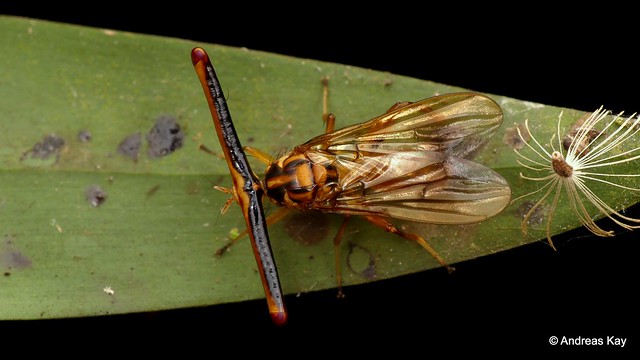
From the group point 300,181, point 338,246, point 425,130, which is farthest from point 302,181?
point 425,130

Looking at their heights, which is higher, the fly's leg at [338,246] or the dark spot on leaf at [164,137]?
the dark spot on leaf at [164,137]

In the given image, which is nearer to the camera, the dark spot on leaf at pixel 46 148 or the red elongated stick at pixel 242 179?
the red elongated stick at pixel 242 179

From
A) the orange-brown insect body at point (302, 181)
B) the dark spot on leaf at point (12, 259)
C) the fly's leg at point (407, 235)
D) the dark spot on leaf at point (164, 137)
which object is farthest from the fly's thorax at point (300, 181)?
the dark spot on leaf at point (12, 259)

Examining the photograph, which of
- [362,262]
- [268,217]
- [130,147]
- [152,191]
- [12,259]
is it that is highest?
[130,147]

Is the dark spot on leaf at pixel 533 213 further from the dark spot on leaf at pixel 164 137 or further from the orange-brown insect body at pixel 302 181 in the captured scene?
the dark spot on leaf at pixel 164 137

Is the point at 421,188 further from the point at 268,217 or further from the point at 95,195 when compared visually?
the point at 95,195

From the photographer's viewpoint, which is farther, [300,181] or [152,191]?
[152,191]
